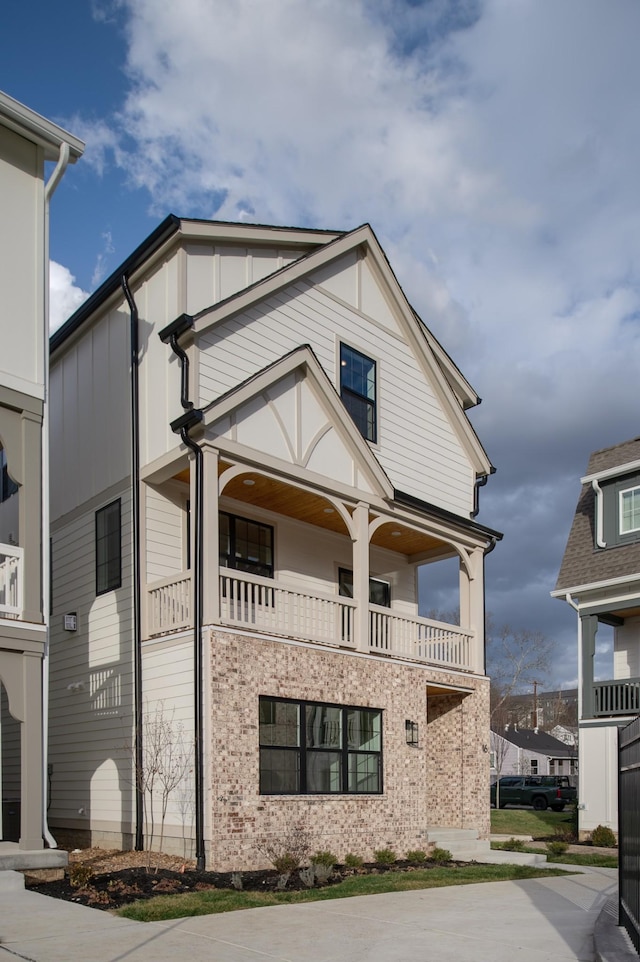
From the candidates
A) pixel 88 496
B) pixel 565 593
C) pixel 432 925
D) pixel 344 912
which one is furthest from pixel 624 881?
pixel 565 593

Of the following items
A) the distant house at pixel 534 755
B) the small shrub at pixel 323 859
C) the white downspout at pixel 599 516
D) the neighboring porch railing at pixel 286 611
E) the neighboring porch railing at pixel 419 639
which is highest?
the white downspout at pixel 599 516

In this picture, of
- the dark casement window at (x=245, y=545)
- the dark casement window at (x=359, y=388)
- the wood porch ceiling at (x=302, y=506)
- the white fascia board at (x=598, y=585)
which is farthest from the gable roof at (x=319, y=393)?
the white fascia board at (x=598, y=585)

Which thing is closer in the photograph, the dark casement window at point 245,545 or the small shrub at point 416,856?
the small shrub at point 416,856

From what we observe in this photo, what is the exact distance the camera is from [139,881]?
1205 cm

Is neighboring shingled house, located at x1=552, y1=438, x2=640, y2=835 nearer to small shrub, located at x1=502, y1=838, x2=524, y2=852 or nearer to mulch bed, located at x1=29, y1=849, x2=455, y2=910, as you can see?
small shrub, located at x1=502, y1=838, x2=524, y2=852

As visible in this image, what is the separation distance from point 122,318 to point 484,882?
1159 centimetres

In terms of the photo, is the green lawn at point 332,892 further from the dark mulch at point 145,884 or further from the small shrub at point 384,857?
the small shrub at point 384,857

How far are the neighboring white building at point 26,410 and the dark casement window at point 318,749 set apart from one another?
3.95 m

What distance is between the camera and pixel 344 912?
10695mm

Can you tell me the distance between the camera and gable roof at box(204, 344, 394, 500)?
15.6 metres

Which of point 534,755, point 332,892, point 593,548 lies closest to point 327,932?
point 332,892

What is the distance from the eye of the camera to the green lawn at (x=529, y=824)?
23.9 m

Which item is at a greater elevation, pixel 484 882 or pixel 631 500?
pixel 631 500

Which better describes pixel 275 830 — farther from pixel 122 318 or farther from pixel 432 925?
pixel 122 318
